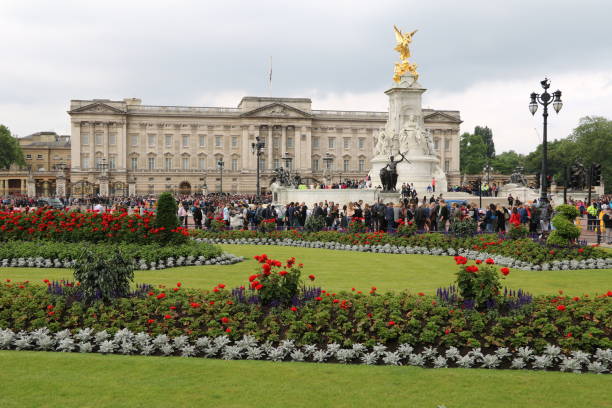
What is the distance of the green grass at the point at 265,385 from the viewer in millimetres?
5906

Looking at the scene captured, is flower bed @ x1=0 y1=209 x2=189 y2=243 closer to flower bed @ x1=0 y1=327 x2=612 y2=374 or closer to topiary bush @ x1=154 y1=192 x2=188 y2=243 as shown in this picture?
topiary bush @ x1=154 y1=192 x2=188 y2=243

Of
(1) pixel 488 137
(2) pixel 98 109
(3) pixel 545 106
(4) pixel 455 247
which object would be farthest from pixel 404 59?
(1) pixel 488 137

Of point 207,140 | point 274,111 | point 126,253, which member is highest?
point 274,111

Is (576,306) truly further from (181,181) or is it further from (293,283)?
(181,181)

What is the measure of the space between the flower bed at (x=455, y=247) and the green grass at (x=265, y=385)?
814 centimetres

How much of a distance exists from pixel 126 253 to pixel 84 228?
254 centimetres

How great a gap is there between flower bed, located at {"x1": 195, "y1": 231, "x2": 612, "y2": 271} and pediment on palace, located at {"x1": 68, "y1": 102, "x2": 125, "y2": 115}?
242ft

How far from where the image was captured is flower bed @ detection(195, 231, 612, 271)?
14.3 m

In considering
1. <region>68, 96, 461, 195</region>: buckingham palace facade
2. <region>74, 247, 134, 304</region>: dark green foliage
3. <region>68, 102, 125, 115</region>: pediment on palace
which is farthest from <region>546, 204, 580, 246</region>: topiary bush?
<region>68, 102, 125, 115</region>: pediment on palace

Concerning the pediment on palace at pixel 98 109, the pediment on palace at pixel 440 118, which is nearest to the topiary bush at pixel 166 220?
the pediment on palace at pixel 98 109

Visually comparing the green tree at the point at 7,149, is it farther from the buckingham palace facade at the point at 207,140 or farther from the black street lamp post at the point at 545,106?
the black street lamp post at the point at 545,106

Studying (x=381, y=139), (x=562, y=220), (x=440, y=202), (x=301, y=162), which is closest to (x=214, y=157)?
(x=301, y=162)

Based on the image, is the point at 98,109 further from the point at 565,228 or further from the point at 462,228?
the point at 565,228

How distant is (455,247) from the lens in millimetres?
17312
